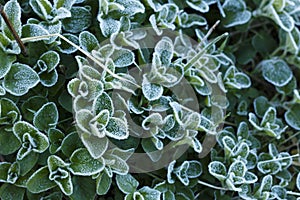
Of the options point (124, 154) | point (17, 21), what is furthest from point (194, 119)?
point (17, 21)

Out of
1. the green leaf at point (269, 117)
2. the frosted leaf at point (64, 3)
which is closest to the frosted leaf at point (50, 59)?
the frosted leaf at point (64, 3)

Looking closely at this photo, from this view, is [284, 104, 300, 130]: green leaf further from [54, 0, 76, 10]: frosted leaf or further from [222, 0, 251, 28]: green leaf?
[54, 0, 76, 10]: frosted leaf

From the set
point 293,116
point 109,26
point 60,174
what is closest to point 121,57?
point 109,26

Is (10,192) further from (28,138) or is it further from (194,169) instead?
(194,169)

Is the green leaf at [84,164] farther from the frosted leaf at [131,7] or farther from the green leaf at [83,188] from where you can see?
the frosted leaf at [131,7]

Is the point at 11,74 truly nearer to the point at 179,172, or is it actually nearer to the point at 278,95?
the point at 179,172

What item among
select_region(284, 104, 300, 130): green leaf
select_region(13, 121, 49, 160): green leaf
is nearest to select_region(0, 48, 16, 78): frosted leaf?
select_region(13, 121, 49, 160): green leaf

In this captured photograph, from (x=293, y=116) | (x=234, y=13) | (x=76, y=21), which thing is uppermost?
(x=76, y=21)
